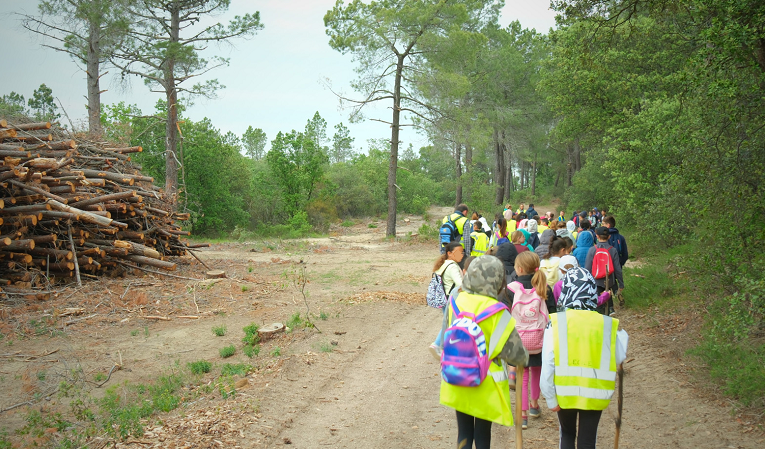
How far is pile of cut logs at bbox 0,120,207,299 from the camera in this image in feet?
37.0

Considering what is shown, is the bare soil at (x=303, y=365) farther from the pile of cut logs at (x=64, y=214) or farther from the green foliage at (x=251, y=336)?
the pile of cut logs at (x=64, y=214)

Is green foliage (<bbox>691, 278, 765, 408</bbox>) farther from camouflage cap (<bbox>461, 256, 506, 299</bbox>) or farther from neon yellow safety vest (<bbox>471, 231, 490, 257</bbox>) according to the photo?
neon yellow safety vest (<bbox>471, 231, 490, 257</bbox>)

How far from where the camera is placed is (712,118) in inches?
291

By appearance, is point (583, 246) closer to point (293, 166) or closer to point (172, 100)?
point (172, 100)

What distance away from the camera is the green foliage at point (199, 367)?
25.0 feet

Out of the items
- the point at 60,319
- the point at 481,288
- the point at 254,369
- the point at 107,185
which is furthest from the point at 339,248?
the point at 481,288

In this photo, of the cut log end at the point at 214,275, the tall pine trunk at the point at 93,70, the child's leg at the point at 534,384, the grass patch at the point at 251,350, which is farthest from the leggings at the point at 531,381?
the tall pine trunk at the point at 93,70

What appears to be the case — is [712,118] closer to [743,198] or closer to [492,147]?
[743,198]

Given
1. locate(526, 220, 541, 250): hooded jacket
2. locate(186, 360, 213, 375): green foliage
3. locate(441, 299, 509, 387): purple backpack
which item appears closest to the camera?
locate(441, 299, 509, 387): purple backpack

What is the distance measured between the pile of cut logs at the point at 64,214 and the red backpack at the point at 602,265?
10210 mm

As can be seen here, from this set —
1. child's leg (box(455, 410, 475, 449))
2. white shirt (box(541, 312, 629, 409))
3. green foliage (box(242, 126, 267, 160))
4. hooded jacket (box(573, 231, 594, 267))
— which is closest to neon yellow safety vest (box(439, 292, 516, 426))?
child's leg (box(455, 410, 475, 449))

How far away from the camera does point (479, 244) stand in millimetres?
10609

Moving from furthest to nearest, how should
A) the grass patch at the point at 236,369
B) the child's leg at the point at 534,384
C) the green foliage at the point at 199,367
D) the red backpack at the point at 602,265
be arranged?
the red backpack at the point at 602,265 < the green foliage at the point at 199,367 < the grass patch at the point at 236,369 < the child's leg at the point at 534,384

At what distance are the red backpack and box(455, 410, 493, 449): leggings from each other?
547 centimetres
